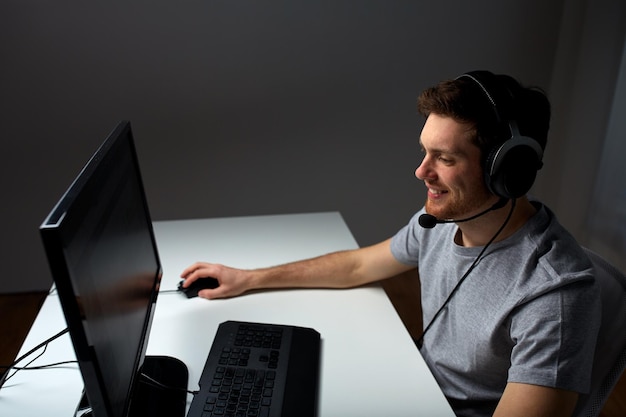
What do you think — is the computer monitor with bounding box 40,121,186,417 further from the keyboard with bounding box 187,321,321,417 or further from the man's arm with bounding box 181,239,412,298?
the man's arm with bounding box 181,239,412,298

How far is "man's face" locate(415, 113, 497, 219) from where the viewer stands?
3.10 ft

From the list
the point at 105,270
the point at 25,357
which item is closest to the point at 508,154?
the point at 105,270

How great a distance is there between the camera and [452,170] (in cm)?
97

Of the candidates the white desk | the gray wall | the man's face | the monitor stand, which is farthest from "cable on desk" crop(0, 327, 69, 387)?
the gray wall

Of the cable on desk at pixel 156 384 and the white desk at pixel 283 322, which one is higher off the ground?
the white desk at pixel 283 322

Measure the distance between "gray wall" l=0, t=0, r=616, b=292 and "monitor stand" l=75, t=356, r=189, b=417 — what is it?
1.45m

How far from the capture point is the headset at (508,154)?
885 millimetres

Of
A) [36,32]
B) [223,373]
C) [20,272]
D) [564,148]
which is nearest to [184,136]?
[36,32]

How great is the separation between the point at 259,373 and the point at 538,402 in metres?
0.46

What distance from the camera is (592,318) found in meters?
0.85

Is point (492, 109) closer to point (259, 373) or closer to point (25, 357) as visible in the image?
point (259, 373)

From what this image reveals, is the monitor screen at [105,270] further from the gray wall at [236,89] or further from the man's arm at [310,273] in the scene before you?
the gray wall at [236,89]

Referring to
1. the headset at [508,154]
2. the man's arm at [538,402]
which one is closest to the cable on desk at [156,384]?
the man's arm at [538,402]

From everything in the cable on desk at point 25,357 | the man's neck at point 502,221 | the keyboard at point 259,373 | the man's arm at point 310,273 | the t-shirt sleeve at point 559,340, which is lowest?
the cable on desk at point 25,357
